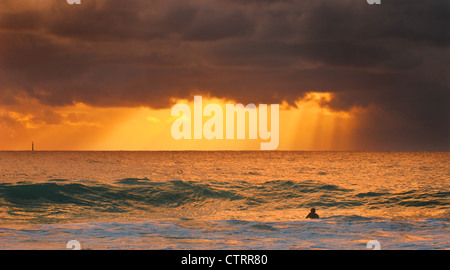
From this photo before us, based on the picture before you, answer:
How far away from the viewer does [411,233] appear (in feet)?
61.1

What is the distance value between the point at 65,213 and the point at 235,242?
1582 cm

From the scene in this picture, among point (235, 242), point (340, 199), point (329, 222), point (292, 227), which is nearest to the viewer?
point (235, 242)

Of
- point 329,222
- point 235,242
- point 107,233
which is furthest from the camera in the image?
point 329,222

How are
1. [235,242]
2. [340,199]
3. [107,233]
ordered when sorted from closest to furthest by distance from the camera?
1. [235,242]
2. [107,233]
3. [340,199]

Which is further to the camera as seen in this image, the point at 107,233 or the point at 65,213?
the point at 65,213
